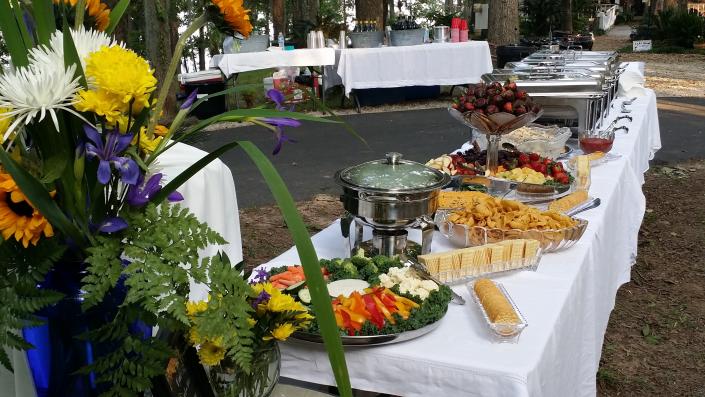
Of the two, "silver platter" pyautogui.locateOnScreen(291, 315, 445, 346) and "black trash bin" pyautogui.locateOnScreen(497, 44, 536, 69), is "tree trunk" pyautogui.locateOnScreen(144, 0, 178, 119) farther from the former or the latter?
"silver platter" pyautogui.locateOnScreen(291, 315, 445, 346)

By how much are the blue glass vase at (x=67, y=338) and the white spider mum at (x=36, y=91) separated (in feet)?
0.72

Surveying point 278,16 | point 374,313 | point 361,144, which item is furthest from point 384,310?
point 278,16

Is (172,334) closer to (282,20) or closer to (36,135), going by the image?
(36,135)

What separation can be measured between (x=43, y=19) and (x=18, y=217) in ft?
0.71

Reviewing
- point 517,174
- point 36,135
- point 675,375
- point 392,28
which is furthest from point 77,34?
point 392,28

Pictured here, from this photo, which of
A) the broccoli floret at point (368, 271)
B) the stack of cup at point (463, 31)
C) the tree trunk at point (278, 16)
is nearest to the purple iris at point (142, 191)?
the broccoli floret at point (368, 271)

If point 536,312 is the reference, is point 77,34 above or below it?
above

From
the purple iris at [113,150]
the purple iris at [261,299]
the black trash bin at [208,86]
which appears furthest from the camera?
the black trash bin at [208,86]

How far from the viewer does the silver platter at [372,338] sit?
125 cm

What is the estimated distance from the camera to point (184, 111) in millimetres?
936

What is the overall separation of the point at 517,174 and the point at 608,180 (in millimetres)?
366

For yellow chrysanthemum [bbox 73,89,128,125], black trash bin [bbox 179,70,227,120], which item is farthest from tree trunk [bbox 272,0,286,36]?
yellow chrysanthemum [bbox 73,89,128,125]

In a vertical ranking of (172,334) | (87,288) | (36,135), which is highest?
(36,135)

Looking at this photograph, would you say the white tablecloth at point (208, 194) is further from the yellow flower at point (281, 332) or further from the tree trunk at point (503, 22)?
the tree trunk at point (503, 22)
